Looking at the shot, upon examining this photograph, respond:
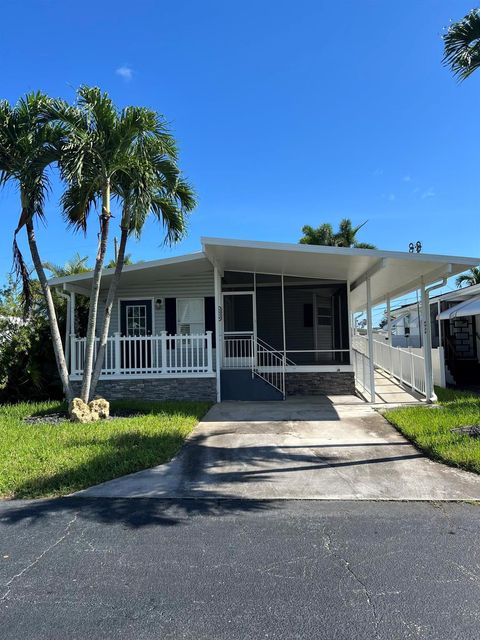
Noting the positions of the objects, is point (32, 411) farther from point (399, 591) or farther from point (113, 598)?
point (399, 591)

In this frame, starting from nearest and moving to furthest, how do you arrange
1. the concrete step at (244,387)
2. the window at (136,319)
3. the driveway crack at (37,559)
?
the driveway crack at (37,559)
the concrete step at (244,387)
the window at (136,319)

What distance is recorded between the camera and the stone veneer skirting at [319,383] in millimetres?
12781

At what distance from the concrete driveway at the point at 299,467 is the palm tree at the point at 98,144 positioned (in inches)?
155

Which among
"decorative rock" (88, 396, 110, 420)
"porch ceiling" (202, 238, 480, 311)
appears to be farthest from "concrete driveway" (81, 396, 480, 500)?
"porch ceiling" (202, 238, 480, 311)

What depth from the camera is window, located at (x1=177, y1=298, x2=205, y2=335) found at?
13492mm

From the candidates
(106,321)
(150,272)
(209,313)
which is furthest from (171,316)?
(106,321)

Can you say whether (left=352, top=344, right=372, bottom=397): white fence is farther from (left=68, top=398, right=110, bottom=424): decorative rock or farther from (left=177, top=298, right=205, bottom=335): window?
(left=68, top=398, right=110, bottom=424): decorative rock

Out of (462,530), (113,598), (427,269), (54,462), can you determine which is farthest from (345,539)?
(427,269)

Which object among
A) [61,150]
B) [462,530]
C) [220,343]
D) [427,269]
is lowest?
[462,530]

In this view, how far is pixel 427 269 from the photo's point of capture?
1068 centimetres

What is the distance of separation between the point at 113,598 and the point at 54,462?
3.44 meters

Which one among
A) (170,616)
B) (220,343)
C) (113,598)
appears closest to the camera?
(170,616)

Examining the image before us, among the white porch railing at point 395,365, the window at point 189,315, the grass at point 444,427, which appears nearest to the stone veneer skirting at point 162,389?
the window at point 189,315

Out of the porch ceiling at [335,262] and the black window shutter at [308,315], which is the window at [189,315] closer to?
the porch ceiling at [335,262]
